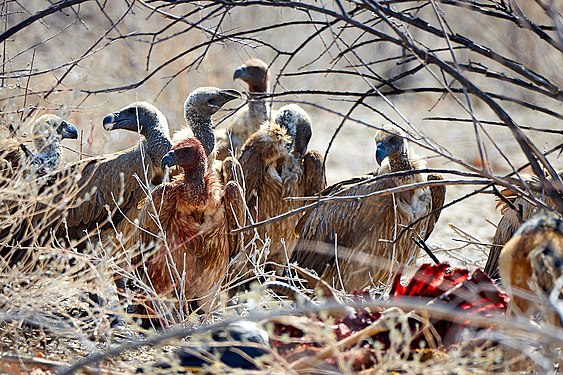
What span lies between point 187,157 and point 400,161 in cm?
163

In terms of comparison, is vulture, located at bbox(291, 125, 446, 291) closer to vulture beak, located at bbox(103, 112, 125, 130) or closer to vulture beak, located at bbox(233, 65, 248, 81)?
vulture beak, located at bbox(103, 112, 125, 130)

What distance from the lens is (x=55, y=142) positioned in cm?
666

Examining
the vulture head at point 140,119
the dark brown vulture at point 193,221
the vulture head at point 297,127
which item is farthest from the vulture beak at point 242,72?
the dark brown vulture at point 193,221

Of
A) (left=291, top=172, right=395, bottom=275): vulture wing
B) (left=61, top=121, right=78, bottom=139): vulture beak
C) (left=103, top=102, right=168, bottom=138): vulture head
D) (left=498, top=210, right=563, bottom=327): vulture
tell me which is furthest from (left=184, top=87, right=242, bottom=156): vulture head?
(left=498, top=210, right=563, bottom=327): vulture

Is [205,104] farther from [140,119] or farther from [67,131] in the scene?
[67,131]

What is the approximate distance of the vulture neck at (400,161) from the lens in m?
6.72

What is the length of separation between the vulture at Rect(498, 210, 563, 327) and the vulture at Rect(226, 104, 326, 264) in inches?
157

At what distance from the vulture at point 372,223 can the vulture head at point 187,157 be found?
108 centimetres

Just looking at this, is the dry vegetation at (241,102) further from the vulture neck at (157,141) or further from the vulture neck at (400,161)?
the vulture neck at (400,161)

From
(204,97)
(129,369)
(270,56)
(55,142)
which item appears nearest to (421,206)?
(204,97)

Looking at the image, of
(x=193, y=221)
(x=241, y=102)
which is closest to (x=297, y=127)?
(x=193, y=221)

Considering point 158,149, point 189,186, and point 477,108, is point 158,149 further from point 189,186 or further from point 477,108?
point 477,108

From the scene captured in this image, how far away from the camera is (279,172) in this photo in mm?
7531

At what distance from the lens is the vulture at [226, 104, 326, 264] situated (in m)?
7.38
